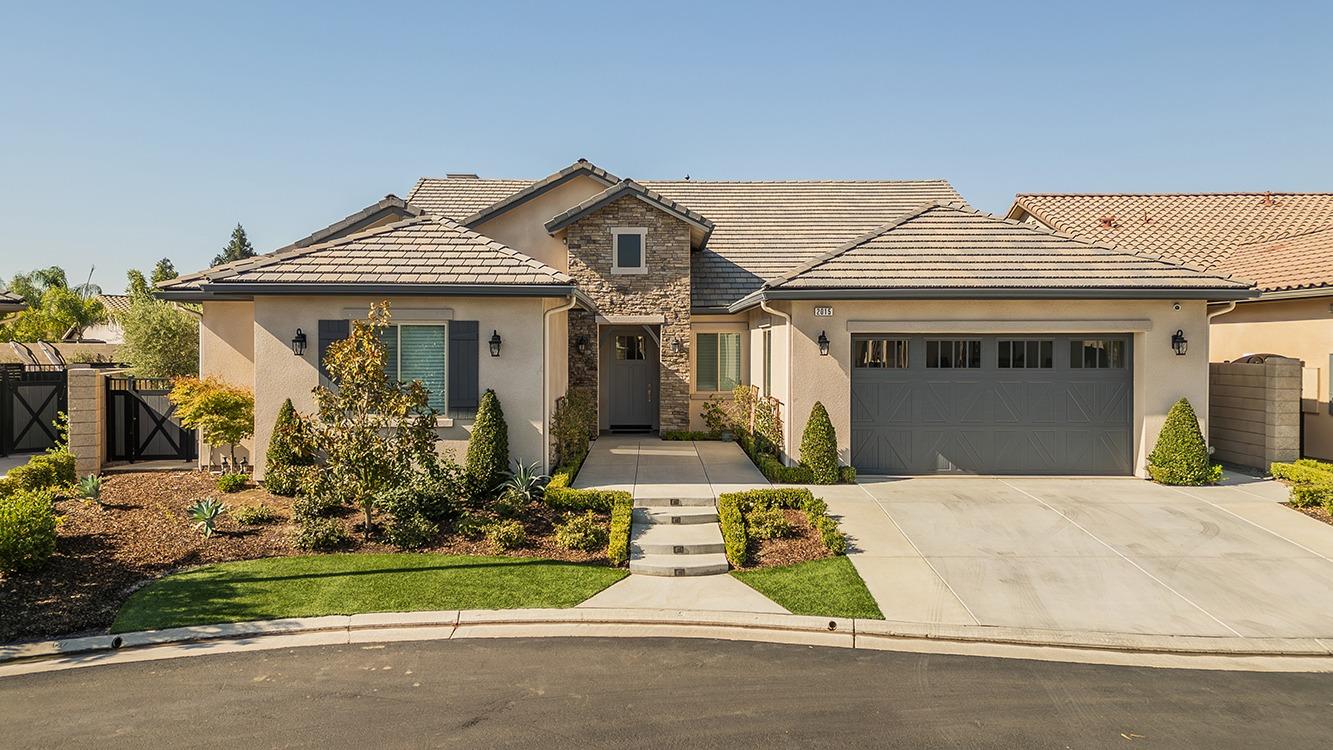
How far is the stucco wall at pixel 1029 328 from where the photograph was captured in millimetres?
12305

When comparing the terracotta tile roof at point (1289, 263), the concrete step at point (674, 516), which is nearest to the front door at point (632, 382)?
the concrete step at point (674, 516)

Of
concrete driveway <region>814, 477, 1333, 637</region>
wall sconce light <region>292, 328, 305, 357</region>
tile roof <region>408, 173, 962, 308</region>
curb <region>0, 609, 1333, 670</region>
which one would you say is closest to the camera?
curb <region>0, 609, 1333, 670</region>

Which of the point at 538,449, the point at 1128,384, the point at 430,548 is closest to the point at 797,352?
the point at 538,449

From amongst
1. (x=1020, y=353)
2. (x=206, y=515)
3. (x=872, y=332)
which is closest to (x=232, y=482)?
(x=206, y=515)

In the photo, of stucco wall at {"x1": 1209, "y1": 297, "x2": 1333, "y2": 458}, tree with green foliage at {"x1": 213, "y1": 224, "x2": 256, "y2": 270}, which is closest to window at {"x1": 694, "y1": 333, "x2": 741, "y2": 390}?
stucco wall at {"x1": 1209, "y1": 297, "x2": 1333, "y2": 458}

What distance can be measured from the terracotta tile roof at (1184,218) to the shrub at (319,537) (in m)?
19.6

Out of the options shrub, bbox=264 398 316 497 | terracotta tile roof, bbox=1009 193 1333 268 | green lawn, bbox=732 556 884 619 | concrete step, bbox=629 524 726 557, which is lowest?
green lawn, bbox=732 556 884 619

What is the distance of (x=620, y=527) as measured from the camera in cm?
927

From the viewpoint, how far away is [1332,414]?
42.2 feet

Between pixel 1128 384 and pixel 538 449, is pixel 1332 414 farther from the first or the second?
pixel 538 449

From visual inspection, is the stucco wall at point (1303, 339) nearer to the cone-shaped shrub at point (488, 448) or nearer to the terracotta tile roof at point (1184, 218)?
the terracotta tile roof at point (1184, 218)

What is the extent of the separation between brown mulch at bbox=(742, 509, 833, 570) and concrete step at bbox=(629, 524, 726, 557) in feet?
1.49

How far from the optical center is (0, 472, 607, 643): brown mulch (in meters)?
6.98

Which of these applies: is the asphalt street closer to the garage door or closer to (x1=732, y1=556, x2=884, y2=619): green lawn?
(x1=732, y1=556, x2=884, y2=619): green lawn
